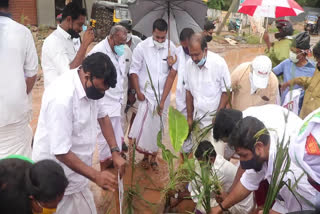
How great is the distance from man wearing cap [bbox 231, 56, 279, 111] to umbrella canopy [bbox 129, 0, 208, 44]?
111cm

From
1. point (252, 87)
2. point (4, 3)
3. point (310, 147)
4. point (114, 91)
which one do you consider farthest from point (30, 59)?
point (310, 147)

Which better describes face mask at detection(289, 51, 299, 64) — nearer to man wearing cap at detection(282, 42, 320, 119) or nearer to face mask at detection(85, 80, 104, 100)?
man wearing cap at detection(282, 42, 320, 119)

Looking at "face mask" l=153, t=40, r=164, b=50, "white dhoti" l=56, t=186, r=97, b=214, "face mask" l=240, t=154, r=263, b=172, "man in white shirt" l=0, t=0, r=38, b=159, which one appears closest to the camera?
"face mask" l=240, t=154, r=263, b=172

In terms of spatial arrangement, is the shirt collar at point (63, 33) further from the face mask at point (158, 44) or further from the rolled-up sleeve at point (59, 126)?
the rolled-up sleeve at point (59, 126)

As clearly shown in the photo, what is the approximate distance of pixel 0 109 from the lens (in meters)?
3.12

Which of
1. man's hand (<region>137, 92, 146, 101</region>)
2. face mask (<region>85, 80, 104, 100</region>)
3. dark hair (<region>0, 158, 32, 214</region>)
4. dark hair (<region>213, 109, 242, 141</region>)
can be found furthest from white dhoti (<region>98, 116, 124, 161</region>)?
dark hair (<region>0, 158, 32, 214</region>)

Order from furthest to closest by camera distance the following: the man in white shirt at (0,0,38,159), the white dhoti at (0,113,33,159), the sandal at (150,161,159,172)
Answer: the sandal at (150,161,159,172) < the white dhoti at (0,113,33,159) < the man in white shirt at (0,0,38,159)

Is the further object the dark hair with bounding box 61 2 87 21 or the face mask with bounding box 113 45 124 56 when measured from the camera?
the face mask with bounding box 113 45 124 56

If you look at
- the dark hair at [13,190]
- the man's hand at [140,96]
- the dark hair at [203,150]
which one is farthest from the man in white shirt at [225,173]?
the dark hair at [13,190]

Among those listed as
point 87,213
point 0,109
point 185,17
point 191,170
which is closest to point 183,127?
point 191,170

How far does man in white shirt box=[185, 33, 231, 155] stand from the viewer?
4348 millimetres

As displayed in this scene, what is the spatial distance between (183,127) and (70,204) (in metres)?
1.27

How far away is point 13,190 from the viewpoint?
5.79ft

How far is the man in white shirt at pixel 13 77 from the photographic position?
309 centimetres
